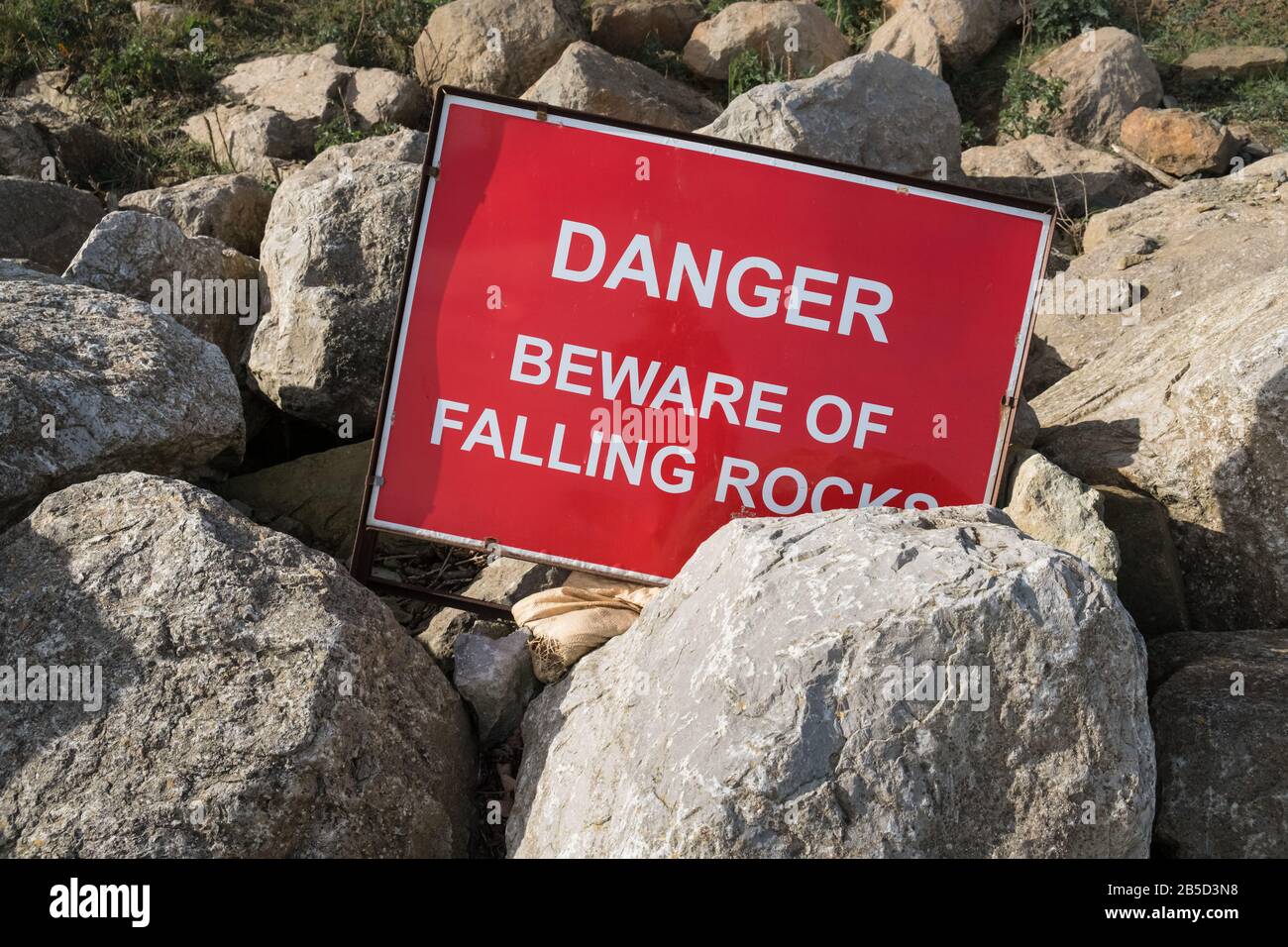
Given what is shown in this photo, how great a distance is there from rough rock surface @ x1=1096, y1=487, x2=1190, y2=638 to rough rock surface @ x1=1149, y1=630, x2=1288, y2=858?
41 cm

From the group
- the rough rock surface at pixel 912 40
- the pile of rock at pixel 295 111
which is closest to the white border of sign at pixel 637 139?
the pile of rock at pixel 295 111

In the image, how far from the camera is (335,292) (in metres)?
4.73

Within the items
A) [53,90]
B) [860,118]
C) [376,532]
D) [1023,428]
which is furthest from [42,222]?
[1023,428]

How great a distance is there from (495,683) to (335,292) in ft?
6.53

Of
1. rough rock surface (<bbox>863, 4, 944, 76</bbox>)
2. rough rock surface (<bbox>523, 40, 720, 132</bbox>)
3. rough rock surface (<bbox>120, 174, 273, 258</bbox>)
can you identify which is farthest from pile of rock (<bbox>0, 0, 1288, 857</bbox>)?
rough rock surface (<bbox>863, 4, 944, 76</bbox>)

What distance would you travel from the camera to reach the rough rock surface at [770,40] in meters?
8.55

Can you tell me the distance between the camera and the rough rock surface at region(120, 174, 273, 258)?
5.88 metres

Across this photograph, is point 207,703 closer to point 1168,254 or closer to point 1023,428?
point 1023,428

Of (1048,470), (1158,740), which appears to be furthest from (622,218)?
(1158,740)

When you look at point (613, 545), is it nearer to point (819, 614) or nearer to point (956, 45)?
point (819, 614)

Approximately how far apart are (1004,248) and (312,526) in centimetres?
271

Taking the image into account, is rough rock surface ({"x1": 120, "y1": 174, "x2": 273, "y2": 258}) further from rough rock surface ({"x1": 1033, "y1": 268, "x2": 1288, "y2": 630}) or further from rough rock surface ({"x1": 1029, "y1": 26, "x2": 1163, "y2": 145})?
rough rock surface ({"x1": 1029, "y1": 26, "x2": 1163, "y2": 145})

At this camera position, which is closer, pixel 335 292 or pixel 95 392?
pixel 95 392

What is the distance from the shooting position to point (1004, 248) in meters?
3.90
